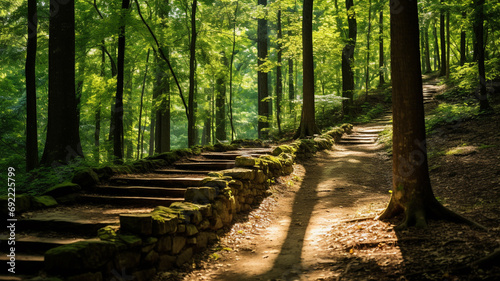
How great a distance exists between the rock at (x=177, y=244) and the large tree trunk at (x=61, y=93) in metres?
4.89

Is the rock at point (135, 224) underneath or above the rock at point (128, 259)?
above

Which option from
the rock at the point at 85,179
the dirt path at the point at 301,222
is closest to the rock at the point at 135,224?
the dirt path at the point at 301,222

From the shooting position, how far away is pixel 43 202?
17.5 ft

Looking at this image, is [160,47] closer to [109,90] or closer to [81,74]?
[109,90]

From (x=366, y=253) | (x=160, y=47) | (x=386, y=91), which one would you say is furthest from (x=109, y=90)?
(x=386, y=91)

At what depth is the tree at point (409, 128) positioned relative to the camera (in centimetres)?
479

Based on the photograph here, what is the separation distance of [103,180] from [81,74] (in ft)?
30.1

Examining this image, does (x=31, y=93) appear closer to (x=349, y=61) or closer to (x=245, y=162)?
(x=245, y=162)

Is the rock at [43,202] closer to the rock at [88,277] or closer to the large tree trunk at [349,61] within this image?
the rock at [88,277]

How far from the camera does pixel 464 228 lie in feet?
14.2

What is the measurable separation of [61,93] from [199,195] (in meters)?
5.10

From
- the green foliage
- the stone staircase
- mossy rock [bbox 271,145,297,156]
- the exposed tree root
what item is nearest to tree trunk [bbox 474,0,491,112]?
the green foliage

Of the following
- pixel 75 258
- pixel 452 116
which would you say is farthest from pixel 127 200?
pixel 452 116

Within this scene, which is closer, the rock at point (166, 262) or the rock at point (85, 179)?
the rock at point (166, 262)
